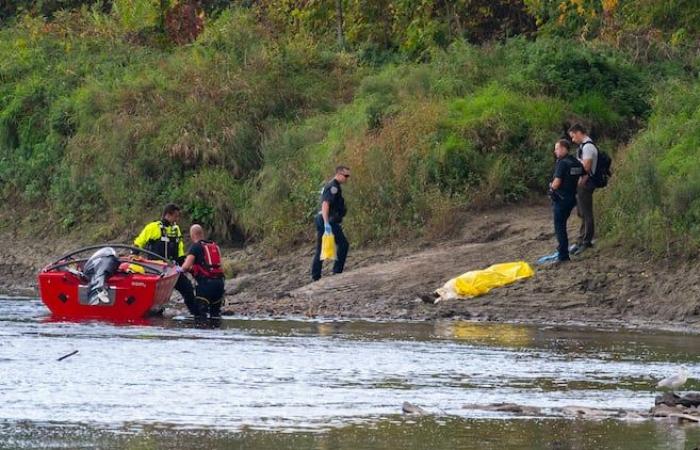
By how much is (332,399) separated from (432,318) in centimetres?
767

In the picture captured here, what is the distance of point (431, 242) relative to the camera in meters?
26.0

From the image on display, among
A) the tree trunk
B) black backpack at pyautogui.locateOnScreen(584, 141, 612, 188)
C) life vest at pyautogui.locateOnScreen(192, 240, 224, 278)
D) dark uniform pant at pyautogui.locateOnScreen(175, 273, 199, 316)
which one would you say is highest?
the tree trunk

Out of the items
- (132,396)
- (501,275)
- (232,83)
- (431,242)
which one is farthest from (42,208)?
(132,396)

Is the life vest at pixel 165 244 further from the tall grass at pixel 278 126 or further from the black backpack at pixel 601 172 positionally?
the black backpack at pixel 601 172

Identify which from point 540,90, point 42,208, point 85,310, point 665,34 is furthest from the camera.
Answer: point 42,208

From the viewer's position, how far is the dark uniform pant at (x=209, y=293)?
21.9m

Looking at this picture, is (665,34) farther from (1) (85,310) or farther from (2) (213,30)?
(1) (85,310)

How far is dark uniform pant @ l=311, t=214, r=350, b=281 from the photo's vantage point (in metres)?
24.6

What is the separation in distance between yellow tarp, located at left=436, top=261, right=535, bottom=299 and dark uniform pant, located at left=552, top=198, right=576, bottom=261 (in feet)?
1.68

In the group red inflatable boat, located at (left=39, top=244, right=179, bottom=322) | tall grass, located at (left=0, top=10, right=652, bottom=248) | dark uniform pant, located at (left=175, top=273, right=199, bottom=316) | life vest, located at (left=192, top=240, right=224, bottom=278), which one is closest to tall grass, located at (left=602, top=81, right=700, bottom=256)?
tall grass, located at (left=0, top=10, right=652, bottom=248)

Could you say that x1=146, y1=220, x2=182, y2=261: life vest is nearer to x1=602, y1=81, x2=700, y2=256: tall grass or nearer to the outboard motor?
the outboard motor

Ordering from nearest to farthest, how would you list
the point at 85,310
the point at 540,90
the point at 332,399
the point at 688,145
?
the point at 332,399, the point at 85,310, the point at 688,145, the point at 540,90

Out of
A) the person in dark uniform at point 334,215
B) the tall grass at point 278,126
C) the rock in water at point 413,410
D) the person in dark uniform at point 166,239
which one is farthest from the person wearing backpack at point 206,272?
the rock in water at point 413,410

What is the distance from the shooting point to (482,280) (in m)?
22.9
